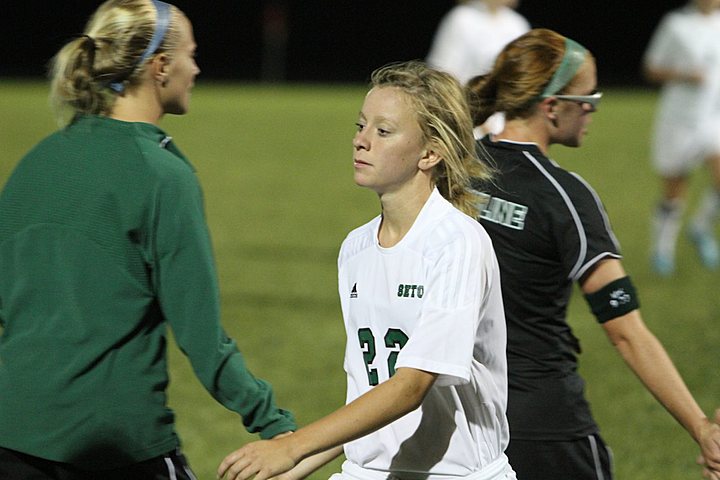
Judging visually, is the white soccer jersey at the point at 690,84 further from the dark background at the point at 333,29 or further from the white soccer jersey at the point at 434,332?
the dark background at the point at 333,29

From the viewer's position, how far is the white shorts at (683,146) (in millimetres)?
11844

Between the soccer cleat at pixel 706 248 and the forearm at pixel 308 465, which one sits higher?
the forearm at pixel 308 465

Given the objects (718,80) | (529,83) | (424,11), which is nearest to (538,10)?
(424,11)

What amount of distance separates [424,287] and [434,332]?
15 cm

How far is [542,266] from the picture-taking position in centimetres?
411

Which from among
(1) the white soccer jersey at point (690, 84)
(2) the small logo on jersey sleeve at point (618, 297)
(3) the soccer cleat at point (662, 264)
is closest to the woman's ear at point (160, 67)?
(2) the small logo on jersey sleeve at point (618, 297)

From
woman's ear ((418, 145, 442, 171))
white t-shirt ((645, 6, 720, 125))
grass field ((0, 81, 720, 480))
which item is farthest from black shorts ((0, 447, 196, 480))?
white t-shirt ((645, 6, 720, 125))

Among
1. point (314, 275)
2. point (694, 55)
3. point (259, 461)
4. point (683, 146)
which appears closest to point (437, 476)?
point (259, 461)

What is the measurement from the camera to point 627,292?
4.00 m

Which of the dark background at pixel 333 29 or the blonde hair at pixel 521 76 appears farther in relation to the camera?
the dark background at pixel 333 29

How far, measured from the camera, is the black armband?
3.99 meters

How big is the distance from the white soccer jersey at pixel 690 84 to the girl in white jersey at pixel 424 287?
29.2 ft

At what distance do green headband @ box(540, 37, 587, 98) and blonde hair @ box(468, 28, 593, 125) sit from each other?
0.01 meters

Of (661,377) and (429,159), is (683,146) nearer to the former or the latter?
(661,377)
